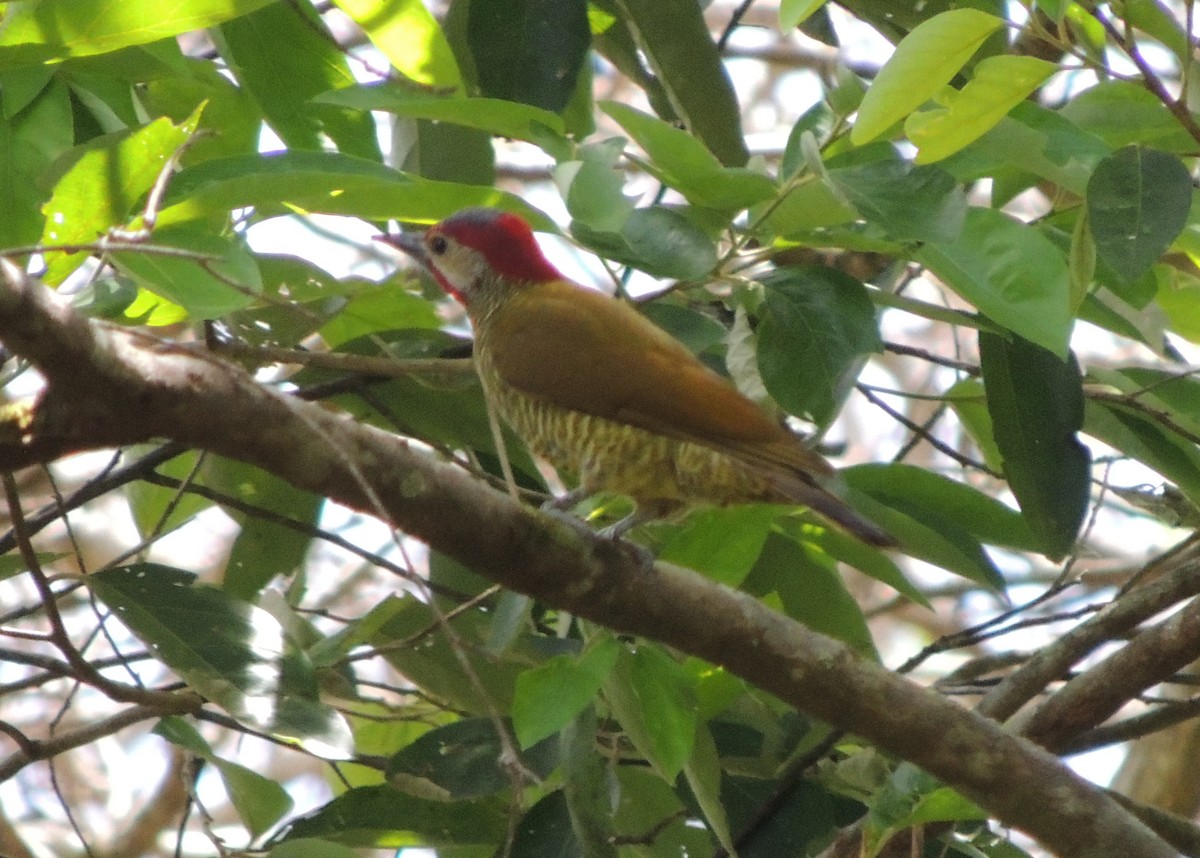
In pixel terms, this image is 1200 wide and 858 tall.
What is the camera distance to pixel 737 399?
3.02 metres

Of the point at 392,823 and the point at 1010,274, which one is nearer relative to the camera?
the point at 1010,274

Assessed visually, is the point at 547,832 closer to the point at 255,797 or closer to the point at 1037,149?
the point at 255,797

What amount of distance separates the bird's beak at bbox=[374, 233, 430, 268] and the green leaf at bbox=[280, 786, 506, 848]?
1.58 meters

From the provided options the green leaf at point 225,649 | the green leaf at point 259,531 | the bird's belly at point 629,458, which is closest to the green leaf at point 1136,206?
the bird's belly at point 629,458

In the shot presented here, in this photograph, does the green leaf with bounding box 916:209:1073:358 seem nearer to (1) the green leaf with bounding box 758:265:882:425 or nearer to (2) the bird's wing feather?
(1) the green leaf with bounding box 758:265:882:425

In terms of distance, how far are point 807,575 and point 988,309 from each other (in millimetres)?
1086

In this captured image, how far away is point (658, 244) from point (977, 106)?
0.57 meters

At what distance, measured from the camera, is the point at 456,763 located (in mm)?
2869

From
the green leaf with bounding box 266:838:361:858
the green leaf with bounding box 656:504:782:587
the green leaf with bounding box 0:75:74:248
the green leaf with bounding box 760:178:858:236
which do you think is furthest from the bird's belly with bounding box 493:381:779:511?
the green leaf with bounding box 0:75:74:248

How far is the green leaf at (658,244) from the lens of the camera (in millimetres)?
2502

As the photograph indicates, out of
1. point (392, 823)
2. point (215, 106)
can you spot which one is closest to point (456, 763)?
point (392, 823)

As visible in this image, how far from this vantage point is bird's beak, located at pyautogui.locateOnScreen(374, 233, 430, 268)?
4.00 metres

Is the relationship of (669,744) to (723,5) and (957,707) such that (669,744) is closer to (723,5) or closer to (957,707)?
(957,707)

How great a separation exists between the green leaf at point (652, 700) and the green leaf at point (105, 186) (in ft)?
3.74
